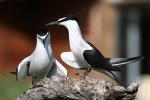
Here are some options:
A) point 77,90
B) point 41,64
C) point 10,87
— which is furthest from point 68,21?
point 10,87

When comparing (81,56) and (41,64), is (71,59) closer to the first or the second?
(81,56)

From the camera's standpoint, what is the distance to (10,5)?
1181cm

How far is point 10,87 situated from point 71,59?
257cm

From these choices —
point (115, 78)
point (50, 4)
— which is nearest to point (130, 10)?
point (50, 4)

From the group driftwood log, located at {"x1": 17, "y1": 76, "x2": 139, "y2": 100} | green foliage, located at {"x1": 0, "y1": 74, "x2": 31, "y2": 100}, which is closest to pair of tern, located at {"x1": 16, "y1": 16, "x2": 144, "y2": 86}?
driftwood log, located at {"x1": 17, "y1": 76, "x2": 139, "y2": 100}

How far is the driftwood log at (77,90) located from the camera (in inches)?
190

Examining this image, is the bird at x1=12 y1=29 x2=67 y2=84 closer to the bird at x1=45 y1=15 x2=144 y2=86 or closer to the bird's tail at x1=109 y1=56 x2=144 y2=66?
the bird at x1=45 y1=15 x2=144 y2=86

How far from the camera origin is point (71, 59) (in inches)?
199

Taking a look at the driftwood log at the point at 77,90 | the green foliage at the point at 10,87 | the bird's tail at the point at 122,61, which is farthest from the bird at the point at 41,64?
the green foliage at the point at 10,87

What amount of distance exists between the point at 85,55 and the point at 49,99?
351 mm

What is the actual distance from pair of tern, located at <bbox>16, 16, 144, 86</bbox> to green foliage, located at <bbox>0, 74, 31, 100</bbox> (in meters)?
1.72

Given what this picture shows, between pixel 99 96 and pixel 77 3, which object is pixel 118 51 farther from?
pixel 99 96

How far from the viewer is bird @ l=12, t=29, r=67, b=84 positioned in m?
4.96

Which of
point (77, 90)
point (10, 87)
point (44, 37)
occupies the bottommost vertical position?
point (10, 87)
